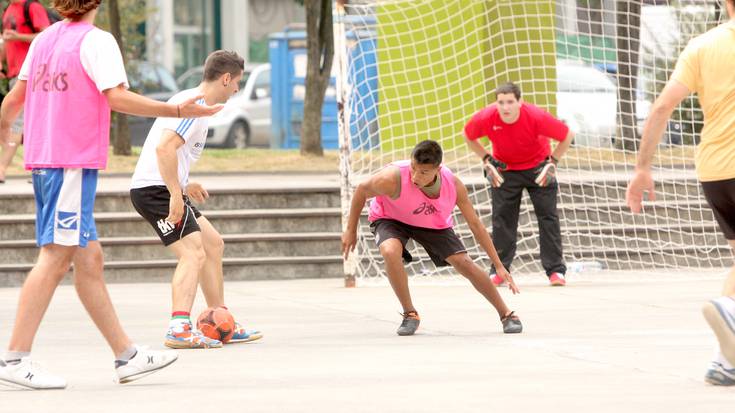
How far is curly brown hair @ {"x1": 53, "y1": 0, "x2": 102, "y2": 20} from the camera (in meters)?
7.20

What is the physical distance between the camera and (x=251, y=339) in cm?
944

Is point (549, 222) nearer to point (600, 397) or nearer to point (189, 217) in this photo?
point (189, 217)

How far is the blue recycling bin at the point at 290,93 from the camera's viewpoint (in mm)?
27109

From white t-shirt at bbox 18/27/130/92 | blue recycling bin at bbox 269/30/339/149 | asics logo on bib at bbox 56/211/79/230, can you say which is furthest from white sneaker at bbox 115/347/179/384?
blue recycling bin at bbox 269/30/339/149

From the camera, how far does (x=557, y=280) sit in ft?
44.5

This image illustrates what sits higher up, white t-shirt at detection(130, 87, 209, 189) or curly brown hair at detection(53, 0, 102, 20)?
curly brown hair at detection(53, 0, 102, 20)

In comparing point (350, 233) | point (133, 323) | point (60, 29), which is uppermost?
point (60, 29)

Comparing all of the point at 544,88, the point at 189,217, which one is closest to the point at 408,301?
the point at 189,217

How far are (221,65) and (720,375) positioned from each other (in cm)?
360

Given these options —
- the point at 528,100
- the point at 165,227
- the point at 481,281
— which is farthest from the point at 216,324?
the point at 528,100

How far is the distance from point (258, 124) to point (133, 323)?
58.9 feet

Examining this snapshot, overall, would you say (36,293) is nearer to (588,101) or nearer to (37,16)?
(37,16)

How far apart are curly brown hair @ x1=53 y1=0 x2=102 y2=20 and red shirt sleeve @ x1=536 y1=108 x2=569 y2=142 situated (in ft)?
21.9

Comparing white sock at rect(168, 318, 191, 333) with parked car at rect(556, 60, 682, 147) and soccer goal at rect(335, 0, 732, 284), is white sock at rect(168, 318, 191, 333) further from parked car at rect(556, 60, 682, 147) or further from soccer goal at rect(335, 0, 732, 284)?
parked car at rect(556, 60, 682, 147)
